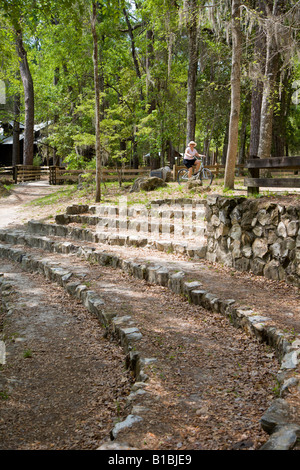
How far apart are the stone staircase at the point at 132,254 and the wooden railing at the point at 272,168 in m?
1.51

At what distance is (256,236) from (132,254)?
283 centimetres

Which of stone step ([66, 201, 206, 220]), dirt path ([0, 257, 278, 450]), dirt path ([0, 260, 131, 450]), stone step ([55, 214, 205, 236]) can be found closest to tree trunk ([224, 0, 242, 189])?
stone step ([66, 201, 206, 220])

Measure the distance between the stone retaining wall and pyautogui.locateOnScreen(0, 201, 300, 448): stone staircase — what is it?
577 mm

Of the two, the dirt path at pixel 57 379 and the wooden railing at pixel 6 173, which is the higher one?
the wooden railing at pixel 6 173

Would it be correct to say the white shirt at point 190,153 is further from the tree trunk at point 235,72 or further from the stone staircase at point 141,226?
the stone staircase at point 141,226

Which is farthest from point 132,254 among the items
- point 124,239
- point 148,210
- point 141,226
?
point 148,210

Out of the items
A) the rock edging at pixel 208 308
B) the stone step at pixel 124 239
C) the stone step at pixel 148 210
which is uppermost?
the stone step at pixel 148 210

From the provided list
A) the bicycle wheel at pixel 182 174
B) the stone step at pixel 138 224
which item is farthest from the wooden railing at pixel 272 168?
the bicycle wheel at pixel 182 174

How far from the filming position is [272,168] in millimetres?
6906

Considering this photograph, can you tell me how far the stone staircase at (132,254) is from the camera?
14.7 feet

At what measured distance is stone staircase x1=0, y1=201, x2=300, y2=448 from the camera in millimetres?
4484

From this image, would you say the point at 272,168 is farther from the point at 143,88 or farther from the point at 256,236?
the point at 143,88

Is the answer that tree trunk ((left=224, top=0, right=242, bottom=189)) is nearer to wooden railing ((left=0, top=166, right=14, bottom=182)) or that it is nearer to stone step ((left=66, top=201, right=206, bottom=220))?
stone step ((left=66, top=201, right=206, bottom=220))

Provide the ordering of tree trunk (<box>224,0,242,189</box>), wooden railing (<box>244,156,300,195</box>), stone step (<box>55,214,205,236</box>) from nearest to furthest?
wooden railing (<box>244,156,300,195</box>) → stone step (<box>55,214,205,236</box>) → tree trunk (<box>224,0,242,189</box>)
